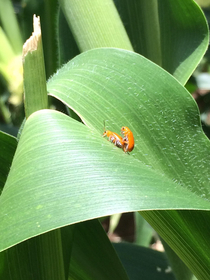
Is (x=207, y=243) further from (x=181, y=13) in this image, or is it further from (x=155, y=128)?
(x=181, y=13)

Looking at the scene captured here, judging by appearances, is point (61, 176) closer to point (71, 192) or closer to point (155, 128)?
point (71, 192)

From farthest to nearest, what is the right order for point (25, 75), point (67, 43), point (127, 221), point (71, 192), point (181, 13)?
point (127, 221) < point (67, 43) < point (181, 13) < point (25, 75) < point (71, 192)

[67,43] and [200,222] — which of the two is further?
[67,43]

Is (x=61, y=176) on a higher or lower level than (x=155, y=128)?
lower

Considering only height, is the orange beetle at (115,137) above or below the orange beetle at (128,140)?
above

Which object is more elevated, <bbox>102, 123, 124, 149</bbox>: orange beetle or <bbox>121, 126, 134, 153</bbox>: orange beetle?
<bbox>102, 123, 124, 149</bbox>: orange beetle

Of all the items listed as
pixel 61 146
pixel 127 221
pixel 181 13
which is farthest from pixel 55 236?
pixel 127 221

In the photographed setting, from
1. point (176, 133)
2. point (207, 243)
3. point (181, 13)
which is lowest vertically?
point (207, 243)

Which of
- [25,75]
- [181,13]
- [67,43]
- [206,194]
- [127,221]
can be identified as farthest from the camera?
[127,221]

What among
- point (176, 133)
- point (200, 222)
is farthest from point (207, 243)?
point (176, 133)
